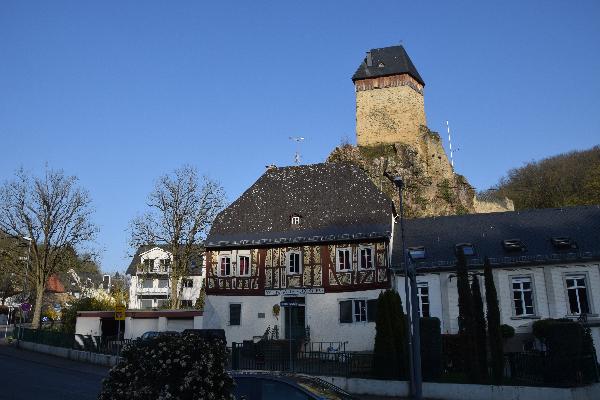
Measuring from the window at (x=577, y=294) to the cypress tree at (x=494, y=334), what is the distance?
8.71 metres

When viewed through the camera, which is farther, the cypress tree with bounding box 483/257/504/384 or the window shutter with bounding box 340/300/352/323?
the window shutter with bounding box 340/300/352/323

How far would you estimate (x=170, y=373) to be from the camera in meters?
7.54

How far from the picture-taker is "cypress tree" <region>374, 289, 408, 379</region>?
61.3 feet

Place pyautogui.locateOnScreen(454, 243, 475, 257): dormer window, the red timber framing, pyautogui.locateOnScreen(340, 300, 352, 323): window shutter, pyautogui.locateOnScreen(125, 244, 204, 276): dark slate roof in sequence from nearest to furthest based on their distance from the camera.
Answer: pyautogui.locateOnScreen(454, 243, 475, 257): dormer window, pyautogui.locateOnScreen(340, 300, 352, 323): window shutter, the red timber framing, pyautogui.locateOnScreen(125, 244, 204, 276): dark slate roof

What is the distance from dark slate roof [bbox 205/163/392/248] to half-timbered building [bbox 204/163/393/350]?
6 centimetres

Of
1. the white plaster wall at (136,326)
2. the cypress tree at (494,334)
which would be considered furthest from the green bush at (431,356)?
the white plaster wall at (136,326)

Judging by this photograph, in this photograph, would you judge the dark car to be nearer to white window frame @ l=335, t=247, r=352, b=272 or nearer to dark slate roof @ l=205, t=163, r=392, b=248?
dark slate roof @ l=205, t=163, r=392, b=248

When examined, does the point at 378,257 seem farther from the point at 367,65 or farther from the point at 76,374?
the point at 367,65

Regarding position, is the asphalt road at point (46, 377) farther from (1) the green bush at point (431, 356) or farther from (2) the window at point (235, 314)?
(1) the green bush at point (431, 356)

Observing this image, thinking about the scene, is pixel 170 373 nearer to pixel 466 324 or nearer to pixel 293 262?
pixel 466 324

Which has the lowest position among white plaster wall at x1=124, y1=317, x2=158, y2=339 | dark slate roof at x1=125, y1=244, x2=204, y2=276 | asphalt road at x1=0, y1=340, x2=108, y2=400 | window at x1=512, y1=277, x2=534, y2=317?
asphalt road at x1=0, y1=340, x2=108, y2=400

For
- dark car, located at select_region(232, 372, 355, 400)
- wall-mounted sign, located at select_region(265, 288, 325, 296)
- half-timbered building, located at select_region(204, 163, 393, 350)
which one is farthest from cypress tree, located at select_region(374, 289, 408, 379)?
dark car, located at select_region(232, 372, 355, 400)

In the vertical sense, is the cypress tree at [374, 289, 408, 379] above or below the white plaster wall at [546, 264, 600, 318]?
below

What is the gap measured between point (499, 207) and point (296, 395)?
2415 inches
